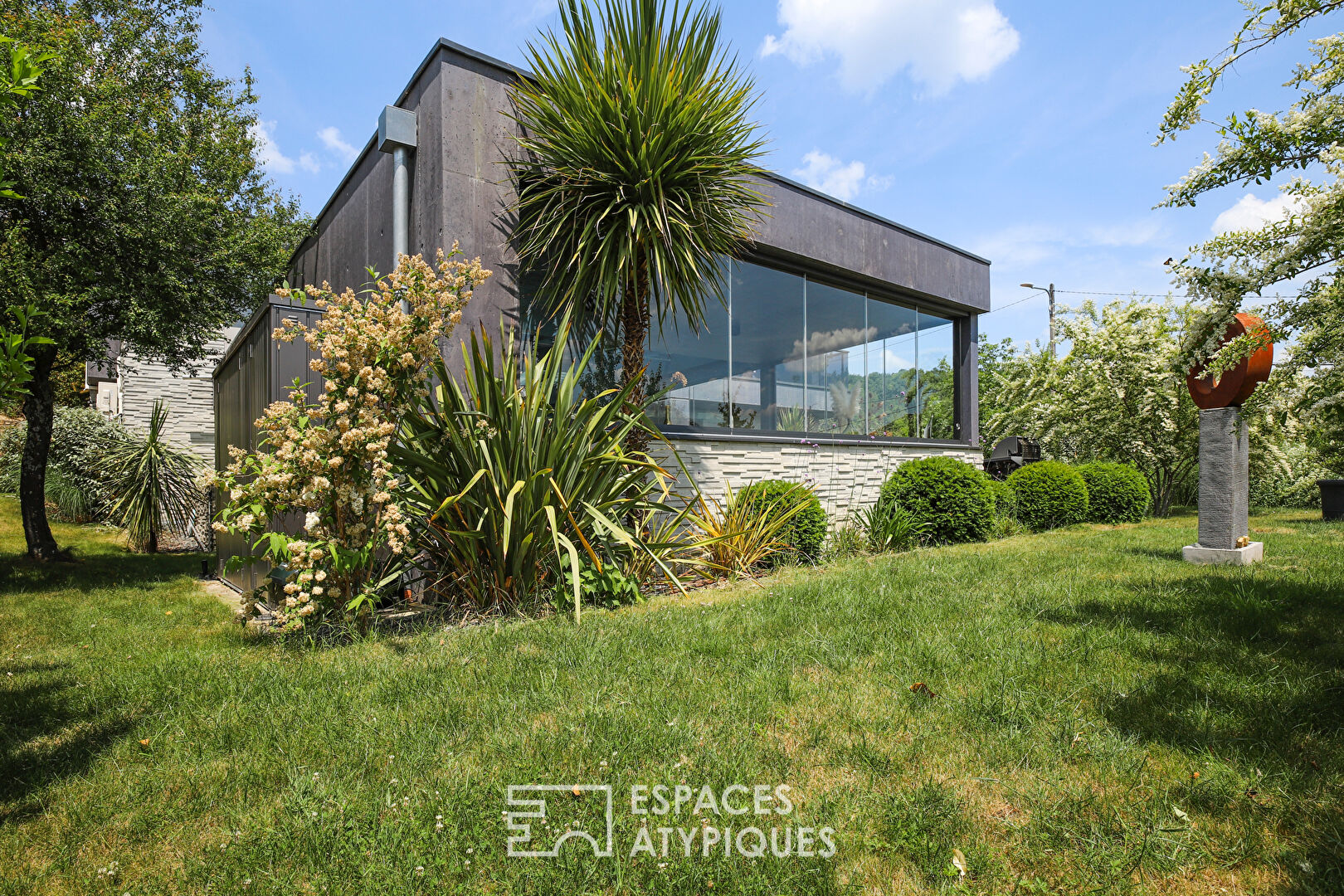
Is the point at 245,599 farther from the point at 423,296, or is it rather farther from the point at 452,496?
the point at 423,296

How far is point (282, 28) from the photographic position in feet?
19.7

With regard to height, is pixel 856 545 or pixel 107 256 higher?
pixel 107 256

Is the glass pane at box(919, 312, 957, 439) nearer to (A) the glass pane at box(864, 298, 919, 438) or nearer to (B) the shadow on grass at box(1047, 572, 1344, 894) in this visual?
(A) the glass pane at box(864, 298, 919, 438)

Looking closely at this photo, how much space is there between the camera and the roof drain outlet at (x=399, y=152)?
4.93 meters

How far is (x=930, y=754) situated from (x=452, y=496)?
8.44ft

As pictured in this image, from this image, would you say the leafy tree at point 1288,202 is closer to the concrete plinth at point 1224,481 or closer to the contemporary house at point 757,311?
the concrete plinth at point 1224,481

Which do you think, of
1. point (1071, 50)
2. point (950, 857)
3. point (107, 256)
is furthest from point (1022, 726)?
point (107, 256)

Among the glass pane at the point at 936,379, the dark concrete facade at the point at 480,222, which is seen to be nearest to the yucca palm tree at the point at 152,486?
the dark concrete facade at the point at 480,222

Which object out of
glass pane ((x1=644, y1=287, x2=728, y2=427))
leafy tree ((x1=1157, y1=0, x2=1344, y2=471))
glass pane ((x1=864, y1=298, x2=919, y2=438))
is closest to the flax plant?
glass pane ((x1=644, y1=287, x2=728, y2=427))

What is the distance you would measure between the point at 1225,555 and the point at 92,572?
10120mm

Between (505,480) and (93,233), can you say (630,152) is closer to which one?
(505,480)

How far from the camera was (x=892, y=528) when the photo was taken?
22.3ft

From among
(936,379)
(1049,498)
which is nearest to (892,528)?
(1049,498)

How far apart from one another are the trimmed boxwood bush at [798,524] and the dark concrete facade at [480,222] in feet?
7.91
